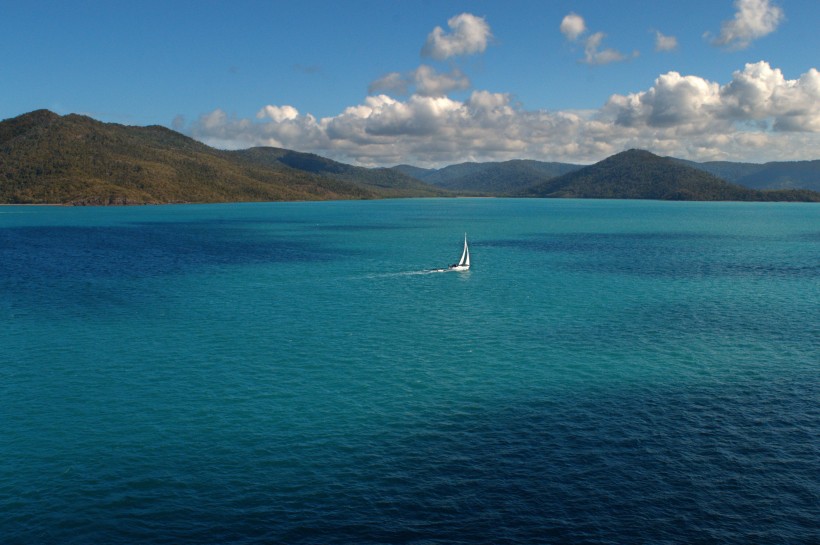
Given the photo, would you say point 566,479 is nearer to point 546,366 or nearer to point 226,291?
point 546,366

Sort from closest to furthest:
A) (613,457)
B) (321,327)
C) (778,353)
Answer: (613,457) < (778,353) < (321,327)

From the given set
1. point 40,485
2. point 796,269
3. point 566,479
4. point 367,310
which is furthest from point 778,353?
point 796,269

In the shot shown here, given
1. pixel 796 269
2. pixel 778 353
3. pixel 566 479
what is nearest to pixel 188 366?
pixel 566 479

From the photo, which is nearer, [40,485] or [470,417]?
[40,485]

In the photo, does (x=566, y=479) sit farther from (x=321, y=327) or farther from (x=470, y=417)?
(x=321, y=327)

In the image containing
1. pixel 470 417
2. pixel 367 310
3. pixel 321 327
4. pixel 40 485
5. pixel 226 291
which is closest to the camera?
pixel 40 485

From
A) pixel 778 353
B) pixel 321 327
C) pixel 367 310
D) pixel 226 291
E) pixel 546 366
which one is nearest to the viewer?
pixel 546 366
